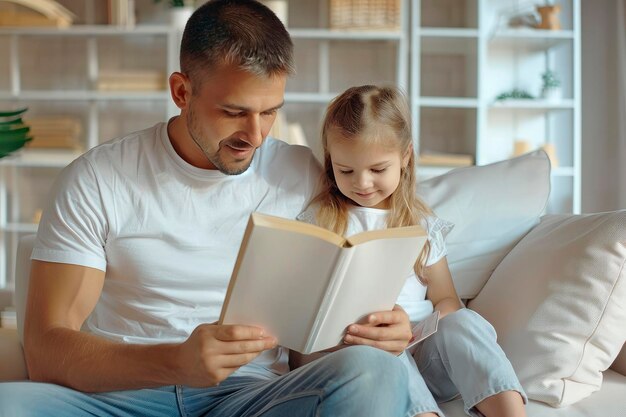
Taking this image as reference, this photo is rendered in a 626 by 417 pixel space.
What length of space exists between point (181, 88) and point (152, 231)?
0.32 meters

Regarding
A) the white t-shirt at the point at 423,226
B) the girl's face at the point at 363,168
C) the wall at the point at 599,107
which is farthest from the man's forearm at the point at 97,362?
the wall at the point at 599,107

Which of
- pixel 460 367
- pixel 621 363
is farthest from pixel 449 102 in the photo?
pixel 460 367

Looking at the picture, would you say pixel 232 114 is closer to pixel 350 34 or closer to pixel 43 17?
pixel 350 34

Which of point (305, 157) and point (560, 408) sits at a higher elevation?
point (305, 157)

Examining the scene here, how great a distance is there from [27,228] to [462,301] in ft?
10.5

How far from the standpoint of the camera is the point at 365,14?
4488 millimetres

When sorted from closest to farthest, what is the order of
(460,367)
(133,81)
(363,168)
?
(460,367) → (363,168) → (133,81)

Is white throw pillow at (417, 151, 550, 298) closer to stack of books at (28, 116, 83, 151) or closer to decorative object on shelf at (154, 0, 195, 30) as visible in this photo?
decorative object on shelf at (154, 0, 195, 30)

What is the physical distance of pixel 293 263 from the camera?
134 cm

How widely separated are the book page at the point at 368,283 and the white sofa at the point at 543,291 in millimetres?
407

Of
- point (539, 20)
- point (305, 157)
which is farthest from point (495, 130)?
point (305, 157)

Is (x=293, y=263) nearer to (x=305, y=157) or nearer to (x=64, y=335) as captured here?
(x=64, y=335)

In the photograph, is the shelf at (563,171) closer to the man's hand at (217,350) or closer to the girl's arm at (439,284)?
the girl's arm at (439,284)

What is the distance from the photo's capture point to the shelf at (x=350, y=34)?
450 cm
